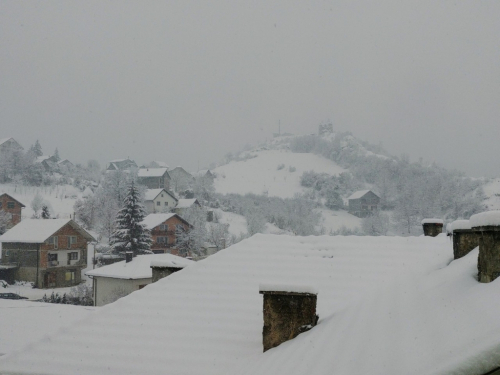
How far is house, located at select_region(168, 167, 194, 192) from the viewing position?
79.8 metres

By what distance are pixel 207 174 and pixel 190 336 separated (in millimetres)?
82498

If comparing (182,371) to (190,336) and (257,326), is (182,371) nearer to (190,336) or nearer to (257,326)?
(190,336)

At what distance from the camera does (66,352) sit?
16.6 feet

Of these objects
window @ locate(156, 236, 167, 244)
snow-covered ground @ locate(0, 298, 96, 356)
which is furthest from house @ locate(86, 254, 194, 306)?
window @ locate(156, 236, 167, 244)

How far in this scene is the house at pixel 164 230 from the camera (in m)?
46.1

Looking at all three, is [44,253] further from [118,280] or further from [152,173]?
[152,173]

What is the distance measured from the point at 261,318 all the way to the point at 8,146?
274 feet

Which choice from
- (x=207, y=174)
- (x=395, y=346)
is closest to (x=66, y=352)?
(x=395, y=346)

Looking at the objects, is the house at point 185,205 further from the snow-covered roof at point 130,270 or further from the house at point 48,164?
the house at point 48,164

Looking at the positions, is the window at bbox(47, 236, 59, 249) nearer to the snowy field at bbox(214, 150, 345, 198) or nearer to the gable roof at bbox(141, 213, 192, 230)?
the gable roof at bbox(141, 213, 192, 230)

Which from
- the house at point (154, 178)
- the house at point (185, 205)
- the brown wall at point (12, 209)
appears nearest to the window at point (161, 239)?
the house at point (185, 205)

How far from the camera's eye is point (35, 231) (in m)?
38.9

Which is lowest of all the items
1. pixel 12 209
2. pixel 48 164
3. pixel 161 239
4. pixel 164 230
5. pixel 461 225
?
pixel 161 239

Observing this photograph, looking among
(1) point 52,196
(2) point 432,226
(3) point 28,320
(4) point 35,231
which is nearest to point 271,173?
(1) point 52,196
